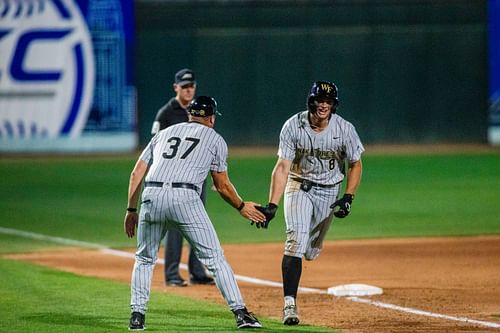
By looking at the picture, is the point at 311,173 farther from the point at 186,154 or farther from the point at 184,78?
the point at 184,78

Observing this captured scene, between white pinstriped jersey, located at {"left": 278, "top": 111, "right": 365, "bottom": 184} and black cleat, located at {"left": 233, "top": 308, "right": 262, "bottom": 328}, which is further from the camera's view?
white pinstriped jersey, located at {"left": 278, "top": 111, "right": 365, "bottom": 184}

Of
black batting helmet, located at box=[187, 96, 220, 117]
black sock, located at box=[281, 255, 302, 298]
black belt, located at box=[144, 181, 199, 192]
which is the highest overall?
black batting helmet, located at box=[187, 96, 220, 117]

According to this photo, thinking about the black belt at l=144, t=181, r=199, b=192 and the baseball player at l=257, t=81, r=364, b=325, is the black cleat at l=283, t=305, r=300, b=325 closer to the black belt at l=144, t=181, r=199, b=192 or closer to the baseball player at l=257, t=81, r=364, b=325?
the baseball player at l=257, t=81, r=364, b=325

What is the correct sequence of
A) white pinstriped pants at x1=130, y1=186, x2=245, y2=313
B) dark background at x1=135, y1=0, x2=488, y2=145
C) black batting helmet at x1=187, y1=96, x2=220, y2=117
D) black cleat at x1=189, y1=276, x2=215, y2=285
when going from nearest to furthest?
white pinstriped pants at x1=130, y1=186, x2=245, y2=313 → black batting helmet at x1=187, y1=96, x2=220, y2=117 → black cleat at x1=189, y1=276, x2=215, y2=285 → dark background at x1=135, y1=0, x2=488, y2=145

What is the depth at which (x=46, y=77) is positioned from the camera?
2664 cm

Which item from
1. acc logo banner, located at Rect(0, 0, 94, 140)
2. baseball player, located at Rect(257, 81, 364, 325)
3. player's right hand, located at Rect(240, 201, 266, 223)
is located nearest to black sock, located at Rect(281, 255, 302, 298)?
baseball player, located at Rect(257, 81, 364, 325)

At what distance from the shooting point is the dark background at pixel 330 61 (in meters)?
27.4

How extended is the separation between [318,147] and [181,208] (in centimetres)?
136

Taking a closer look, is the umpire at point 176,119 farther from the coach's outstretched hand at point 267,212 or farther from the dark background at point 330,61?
the dark background at point 330,61

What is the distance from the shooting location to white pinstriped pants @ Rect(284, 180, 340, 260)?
8.58 meters

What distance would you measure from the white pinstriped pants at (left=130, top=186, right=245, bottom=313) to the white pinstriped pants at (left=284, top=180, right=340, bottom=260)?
0.79m

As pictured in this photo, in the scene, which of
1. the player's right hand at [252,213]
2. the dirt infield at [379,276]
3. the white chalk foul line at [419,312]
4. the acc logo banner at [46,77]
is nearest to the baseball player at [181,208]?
the player's right hand at [252,213]

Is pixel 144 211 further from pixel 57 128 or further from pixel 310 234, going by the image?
pixel 57 128

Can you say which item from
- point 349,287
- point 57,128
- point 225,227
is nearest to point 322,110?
point 349,287
